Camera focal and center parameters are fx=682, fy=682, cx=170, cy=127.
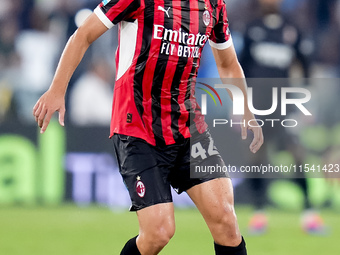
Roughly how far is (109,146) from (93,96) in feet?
2.77

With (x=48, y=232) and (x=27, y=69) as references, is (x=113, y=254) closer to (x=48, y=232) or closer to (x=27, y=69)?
(x=48, y=232)

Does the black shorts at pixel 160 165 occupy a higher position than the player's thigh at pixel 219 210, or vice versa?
the black shorts at pixel 160 165

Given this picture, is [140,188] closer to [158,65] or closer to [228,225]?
[228,225]

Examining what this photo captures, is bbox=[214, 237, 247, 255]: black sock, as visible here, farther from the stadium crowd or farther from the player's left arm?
the stadium crowd

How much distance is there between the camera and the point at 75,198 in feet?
25.5

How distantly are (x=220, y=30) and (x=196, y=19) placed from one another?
32 centimetres

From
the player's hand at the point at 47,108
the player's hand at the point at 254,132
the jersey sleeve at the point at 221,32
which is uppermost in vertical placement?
the jersey sleeve at the point at 221,32

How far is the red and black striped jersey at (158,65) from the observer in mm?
3908

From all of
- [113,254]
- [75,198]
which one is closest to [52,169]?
[75,198]

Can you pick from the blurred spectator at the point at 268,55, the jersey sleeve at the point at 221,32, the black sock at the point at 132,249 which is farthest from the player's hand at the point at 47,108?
the blurred spectator at the point at 268,55

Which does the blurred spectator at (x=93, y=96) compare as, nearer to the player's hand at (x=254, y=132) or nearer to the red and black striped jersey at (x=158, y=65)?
the player's hand at (x=254, y=132)

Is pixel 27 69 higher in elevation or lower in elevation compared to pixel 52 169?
higher

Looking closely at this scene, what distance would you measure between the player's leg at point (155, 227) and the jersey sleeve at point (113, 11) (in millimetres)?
1049

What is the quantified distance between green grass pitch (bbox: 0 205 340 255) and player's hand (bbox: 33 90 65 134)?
2236 mm
